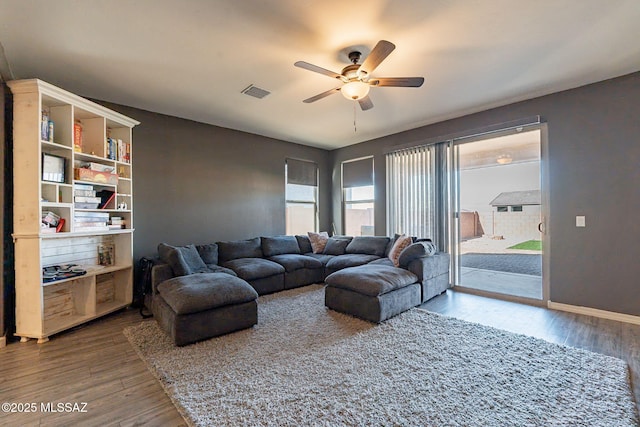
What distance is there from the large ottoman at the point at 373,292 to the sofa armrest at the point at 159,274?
1904 mm

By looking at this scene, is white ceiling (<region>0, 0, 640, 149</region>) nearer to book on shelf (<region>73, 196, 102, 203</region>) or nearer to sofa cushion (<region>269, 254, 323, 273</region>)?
book on shelf (<region>73, 196, 102, 203</region>)

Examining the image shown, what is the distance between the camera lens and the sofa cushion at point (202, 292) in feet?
8.56

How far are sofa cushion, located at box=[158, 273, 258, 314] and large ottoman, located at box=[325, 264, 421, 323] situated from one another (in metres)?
1.02

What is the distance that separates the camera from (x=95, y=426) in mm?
1618

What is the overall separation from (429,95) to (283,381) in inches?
143

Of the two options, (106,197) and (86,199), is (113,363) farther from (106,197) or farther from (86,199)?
(106,197)

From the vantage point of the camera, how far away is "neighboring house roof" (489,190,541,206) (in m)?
3.91

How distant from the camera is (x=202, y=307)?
8.66ft

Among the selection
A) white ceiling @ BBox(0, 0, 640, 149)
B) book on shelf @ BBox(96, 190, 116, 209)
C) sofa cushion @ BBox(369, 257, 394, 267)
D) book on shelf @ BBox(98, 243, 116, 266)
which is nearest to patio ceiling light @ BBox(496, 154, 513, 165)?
white ceiling @ BBox(0, 0, 640, 149)

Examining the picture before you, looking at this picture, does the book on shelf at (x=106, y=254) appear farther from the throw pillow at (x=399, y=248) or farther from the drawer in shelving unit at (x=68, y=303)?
the throw pillow at (x=399, y=248)

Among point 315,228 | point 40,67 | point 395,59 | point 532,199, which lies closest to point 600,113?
point 532,199

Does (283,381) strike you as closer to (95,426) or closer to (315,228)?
(95,426)

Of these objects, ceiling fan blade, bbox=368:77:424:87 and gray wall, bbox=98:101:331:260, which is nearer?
ceiling fan blade, bbox=368:77:424:87

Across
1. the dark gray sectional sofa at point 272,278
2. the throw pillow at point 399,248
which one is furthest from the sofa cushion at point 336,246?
the throw pillow at point 399,248
